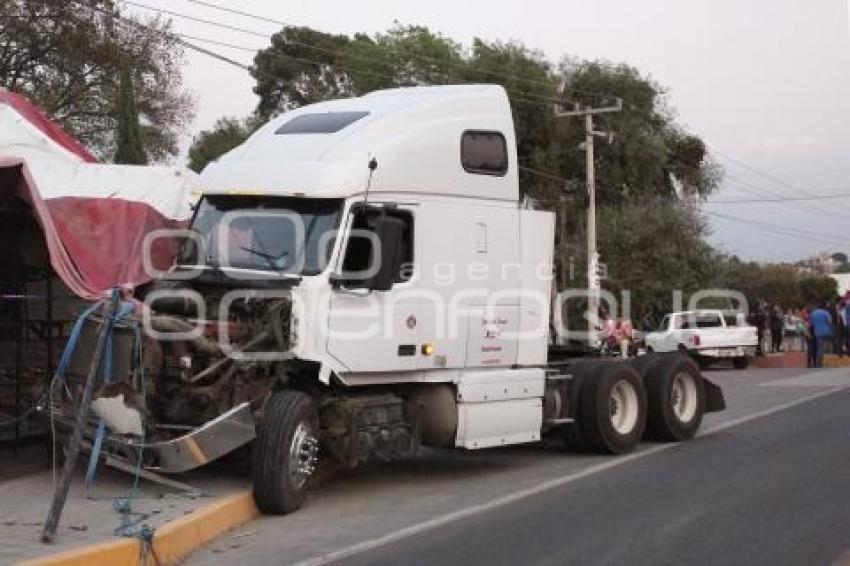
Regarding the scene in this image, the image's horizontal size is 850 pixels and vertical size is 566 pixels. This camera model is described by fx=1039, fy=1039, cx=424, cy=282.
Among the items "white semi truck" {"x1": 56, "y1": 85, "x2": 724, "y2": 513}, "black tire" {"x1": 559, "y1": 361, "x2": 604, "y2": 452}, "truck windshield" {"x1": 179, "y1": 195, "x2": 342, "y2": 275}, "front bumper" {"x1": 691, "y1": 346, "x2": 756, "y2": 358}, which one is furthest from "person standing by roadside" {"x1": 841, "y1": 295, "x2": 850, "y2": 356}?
"truck windshield" {"x1": 179, "y1": 195, "x2": 342, "y2": 275}

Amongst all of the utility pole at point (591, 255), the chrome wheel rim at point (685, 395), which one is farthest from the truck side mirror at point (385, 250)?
the chrome wheel rim at point (685, 395)

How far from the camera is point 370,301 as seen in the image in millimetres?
9000

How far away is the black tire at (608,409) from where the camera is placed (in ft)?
36.9

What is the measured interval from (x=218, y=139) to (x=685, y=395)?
48688mm

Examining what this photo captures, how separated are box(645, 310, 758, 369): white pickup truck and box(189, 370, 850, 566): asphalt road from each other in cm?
1617

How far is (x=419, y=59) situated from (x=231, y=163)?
3700 centimetres

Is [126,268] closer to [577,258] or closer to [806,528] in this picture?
[806,528]

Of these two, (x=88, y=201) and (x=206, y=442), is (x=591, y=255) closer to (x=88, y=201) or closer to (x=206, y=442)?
(x=88, y=201)

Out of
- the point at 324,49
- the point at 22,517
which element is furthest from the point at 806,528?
the point at 324,49

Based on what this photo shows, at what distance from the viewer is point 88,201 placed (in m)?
9.65

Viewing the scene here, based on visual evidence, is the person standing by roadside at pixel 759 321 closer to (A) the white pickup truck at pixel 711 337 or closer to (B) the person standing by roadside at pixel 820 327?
(A) the white pickup truck at pixel 711 337

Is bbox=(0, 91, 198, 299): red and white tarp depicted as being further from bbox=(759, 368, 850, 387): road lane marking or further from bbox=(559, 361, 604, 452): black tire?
bbox=(759, 368, 850, 387): road lane marking

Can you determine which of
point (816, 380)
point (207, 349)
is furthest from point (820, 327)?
point (207, 349)

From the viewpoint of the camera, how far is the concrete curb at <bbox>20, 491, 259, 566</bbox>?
6.31 metres
